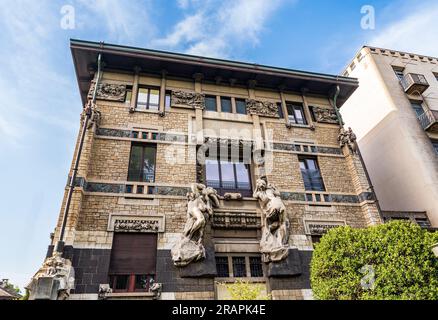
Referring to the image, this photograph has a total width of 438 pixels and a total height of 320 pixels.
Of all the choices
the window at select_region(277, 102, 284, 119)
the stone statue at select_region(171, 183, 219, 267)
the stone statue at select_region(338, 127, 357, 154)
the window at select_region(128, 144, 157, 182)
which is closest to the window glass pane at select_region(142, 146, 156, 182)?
the window at select_region(128, 144, 157, 182)

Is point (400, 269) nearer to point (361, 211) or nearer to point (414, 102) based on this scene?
point (361, 211)

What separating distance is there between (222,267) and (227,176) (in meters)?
3.82

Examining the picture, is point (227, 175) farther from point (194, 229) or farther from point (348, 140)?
point (348, 140)

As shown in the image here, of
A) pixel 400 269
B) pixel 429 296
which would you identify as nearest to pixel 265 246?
pixel 400 269

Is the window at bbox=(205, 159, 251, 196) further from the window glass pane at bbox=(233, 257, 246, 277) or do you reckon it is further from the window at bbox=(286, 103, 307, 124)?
the window at bbox=(286, 103, 307, 124)

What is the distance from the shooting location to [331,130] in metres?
13.9

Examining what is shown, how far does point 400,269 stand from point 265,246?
415 centimetres

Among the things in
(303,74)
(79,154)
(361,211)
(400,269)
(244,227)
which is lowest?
(400,269)

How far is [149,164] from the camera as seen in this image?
36.0ft

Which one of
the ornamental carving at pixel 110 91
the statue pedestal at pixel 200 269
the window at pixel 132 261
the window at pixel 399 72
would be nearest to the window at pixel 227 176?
the statue pedestal at pixel 200 269

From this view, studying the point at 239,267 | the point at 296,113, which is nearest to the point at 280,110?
the point at 296,113

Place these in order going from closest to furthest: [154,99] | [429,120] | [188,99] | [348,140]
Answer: [154,99]
[188,99]
[348,140]
[429,120]

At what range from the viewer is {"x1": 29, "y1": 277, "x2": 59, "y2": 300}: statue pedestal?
6.75 meters

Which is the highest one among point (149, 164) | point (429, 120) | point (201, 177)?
point (429, 120)
